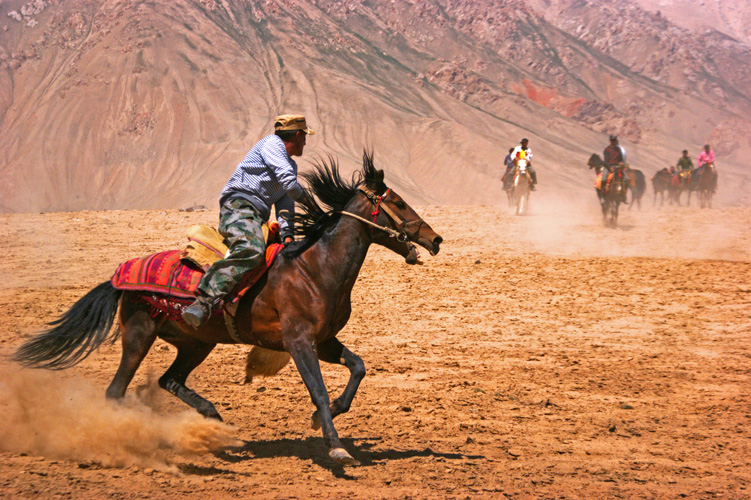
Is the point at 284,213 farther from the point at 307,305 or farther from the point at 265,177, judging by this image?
the point at 307,305

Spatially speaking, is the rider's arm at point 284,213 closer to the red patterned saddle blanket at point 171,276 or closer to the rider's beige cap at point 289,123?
the red patterned saddle blanket at point 171,276

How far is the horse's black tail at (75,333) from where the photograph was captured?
19.6ft

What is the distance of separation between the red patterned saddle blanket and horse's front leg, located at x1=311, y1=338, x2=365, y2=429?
79 centimetres

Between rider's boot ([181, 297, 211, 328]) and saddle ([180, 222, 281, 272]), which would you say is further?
saddle ([180, 222, 281, 272])

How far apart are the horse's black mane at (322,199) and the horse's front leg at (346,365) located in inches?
31.1

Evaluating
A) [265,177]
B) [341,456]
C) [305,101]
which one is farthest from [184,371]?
[305,101]

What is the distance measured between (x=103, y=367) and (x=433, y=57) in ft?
296

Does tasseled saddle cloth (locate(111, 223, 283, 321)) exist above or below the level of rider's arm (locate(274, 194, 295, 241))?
below

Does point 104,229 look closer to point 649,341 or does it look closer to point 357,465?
point 649,341

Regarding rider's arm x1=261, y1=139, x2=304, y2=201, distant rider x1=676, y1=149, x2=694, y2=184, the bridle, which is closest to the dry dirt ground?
the bridle

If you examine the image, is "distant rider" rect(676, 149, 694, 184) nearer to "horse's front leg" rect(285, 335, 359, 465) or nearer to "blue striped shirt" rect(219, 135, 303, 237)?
"blue striped shirt" rect(219, 135, 303, 237)

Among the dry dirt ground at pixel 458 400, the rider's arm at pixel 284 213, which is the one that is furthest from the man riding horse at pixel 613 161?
the rider's arm at pixel 284 213

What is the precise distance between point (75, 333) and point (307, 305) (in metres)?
2.07

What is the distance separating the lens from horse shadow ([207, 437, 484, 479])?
5.48m
